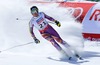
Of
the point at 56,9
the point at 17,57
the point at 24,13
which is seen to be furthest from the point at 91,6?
the point at 17,57

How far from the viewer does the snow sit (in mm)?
6457

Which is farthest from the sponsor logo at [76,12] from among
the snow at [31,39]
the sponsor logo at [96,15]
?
the sponsor logo at [96,15]

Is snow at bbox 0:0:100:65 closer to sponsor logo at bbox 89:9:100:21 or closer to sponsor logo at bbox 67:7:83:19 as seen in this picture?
sponsor logo at bbox 67:7:83:19

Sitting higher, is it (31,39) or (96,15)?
(96,15)

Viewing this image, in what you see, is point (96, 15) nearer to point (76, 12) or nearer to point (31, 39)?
point (76, 12)

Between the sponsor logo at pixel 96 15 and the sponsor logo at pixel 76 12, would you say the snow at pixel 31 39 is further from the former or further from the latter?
the sponsor logo at pixel 96 15

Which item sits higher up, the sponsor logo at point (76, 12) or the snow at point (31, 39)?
the sponsor logo at point (76, 12)

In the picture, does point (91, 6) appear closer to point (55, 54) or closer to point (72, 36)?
point (72, 36)

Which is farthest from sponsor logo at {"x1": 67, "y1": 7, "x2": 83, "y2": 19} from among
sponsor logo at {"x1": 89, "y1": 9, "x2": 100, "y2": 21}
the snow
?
sponsor logo at {"x1": 89, "y1": 9, "x2": 100, "y2": 21}

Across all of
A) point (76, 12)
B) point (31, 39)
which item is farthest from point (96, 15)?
point (31, 39)

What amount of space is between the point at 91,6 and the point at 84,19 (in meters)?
0.34

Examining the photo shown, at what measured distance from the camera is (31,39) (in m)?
8.45

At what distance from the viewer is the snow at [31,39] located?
21.2 feet

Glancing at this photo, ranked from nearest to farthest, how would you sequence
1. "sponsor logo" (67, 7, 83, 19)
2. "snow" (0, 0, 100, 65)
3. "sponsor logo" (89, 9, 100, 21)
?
1. "snow" (0, 0, 100, 65)
2. "sponsor logo" (89, 9, 100, 21)
3. "sponsor logo" (67, 7, 83, 19)
